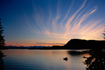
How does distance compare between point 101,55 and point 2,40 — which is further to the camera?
point 2,40

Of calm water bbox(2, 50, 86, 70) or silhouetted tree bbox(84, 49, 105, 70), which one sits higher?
silhouetted tree bbox(84, 49, 105, 70)

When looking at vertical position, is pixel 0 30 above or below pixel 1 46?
above

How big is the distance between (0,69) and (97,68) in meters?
45.0

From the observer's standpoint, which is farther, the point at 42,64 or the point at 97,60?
the point at 42,64

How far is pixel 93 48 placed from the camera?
10328 mm

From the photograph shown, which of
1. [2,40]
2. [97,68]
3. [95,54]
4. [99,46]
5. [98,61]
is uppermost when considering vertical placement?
[2,40]

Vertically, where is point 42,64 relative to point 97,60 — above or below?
below

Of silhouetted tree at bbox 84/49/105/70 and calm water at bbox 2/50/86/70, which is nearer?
silhouetted tree at bbox 84/49/105/70

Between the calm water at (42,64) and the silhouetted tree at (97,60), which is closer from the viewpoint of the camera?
the silhouetted tree at (97,60)

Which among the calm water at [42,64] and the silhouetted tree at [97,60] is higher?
the silhouetted tree at [97,60]

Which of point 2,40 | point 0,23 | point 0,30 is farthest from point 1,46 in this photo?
A: point 0,23

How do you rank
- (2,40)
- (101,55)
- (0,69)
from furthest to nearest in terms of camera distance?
(0,69) → (2,40) → (101,55)

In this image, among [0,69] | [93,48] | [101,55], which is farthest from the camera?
[0,69]

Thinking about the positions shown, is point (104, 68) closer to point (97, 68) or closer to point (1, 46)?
point (97, 68)
